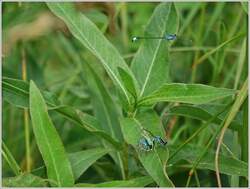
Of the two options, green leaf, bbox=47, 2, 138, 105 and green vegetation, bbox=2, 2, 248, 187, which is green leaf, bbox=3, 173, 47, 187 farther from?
green leaf, bbox=47, 2, 138, 105

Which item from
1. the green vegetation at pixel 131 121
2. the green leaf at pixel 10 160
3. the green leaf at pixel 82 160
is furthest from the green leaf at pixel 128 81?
the green leaf at pixel 10 160

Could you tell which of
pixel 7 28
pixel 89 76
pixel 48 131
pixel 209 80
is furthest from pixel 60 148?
pixel 209 80

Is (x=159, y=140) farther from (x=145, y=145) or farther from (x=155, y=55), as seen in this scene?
(x=155, y=55)

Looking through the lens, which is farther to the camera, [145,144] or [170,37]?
[170,37]

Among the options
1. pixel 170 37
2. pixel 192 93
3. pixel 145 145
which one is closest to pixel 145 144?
pixel 145 145

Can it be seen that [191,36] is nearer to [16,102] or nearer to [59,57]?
[59,57]

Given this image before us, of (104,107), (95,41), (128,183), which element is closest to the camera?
(128,183)

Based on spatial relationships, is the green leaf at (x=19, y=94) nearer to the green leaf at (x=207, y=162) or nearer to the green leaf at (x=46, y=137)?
the green leaf at (x=46, y=137)
